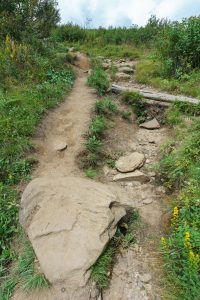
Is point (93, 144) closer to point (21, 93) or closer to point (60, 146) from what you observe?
point (60, 146)

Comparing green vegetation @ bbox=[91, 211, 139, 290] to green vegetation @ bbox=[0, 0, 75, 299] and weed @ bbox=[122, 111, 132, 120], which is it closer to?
green vegetation @ bbox=[0, 0, 75, 299]

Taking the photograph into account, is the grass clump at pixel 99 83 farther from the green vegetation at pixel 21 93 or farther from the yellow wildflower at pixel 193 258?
the yellow wildflower at pixel 193 258

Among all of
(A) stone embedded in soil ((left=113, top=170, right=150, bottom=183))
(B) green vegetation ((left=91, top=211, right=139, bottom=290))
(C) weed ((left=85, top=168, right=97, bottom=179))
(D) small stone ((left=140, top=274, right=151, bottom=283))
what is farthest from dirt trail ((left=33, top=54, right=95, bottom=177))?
(D) small stone ((left=140, top=274, right=151, bottom=283))

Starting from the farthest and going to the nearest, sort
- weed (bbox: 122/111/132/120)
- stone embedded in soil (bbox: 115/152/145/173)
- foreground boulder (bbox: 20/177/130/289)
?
weed (bbox: 122/111/132/120) → stone embedded in soil (bbox: 115/152/145/173) → foreground boulder (bbox: 20/177/130/289)

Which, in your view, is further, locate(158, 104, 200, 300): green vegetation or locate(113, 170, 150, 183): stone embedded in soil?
locate(113, 170, 150, 183): stone embedded in soil

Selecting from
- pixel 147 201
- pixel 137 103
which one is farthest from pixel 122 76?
pixel 147 201

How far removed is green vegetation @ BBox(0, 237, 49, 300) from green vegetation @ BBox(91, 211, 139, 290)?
0.55 m

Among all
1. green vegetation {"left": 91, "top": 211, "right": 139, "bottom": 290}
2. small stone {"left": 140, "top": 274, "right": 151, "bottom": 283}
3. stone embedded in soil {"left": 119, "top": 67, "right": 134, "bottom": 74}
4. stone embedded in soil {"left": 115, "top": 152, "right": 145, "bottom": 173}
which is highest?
stone embedded in soil {"left": 119, "top": 67, "right": 134, "bottom": 74}

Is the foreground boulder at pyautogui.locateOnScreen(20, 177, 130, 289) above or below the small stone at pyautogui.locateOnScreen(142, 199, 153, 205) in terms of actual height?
above

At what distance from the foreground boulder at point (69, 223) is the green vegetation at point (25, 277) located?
0.39 ft

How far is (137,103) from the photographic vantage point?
663cm

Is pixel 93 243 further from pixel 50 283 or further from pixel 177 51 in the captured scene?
pixel 177 51

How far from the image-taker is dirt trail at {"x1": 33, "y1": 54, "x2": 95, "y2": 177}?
15.2ft

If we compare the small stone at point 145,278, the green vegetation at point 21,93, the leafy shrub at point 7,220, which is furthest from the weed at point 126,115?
the small stone at point 145,278
